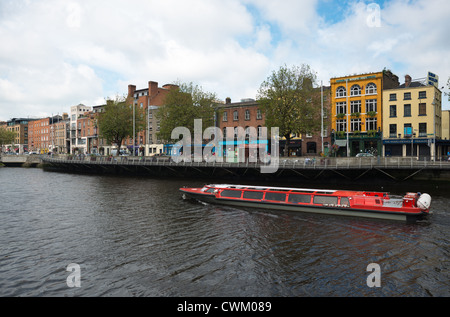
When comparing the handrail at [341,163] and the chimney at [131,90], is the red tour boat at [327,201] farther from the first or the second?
the chimney at [131,90]

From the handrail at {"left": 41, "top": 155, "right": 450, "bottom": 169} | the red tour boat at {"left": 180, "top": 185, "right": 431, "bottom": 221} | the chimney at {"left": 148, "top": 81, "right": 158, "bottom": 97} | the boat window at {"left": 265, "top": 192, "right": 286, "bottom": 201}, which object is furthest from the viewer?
the chimney at {"left": 148, "top": 81, "right": 158, "bottom": 97}

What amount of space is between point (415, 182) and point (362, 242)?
26566mm

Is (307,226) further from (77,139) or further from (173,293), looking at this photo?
(77,139)

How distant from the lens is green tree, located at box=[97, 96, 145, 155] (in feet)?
244

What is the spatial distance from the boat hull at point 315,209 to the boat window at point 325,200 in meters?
0.42

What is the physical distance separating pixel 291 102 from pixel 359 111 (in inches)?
660

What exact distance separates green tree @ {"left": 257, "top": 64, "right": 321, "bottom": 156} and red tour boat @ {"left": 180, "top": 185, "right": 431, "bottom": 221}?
76.1ft

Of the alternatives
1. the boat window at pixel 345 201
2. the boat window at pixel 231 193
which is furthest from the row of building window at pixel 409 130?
the boat window at pixel 231 193

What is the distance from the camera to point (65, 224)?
22.2m

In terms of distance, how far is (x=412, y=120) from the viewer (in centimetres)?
5406

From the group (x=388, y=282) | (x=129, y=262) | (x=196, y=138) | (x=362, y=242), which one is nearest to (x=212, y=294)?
(x=129, y=262)

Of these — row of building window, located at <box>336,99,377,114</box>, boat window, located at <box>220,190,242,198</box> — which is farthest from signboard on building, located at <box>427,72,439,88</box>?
boat window, located at <box>220,190,242,198</box>

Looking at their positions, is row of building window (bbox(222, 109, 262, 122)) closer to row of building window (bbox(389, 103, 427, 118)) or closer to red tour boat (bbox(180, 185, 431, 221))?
row of building window (bbox(389, 103, 427, 118))

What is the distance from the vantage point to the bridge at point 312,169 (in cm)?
3853
